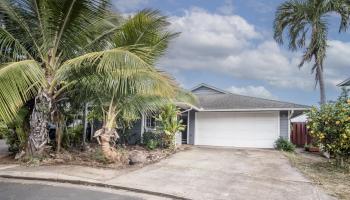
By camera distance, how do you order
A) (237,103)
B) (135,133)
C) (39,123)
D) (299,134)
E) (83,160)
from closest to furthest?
(39,123) < (83,160) < (135,133) < (237,103) < (299,134)

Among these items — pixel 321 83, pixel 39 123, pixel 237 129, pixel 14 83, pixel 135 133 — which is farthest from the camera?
pixel 237 129

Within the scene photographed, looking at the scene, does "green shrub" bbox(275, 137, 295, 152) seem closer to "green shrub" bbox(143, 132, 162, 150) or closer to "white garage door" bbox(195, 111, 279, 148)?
"white garage door" bbox(195, 111, 279, 148)

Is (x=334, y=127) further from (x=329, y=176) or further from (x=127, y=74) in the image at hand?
(x=127, y=74)

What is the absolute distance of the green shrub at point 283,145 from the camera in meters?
18.0

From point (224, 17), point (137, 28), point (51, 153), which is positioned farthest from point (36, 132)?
point (224, 17)

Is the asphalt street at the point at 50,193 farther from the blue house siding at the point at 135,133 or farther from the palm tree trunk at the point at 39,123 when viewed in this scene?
the blue house siding at the point at 135,133

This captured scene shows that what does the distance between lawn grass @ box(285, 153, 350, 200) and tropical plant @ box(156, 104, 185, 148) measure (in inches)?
214

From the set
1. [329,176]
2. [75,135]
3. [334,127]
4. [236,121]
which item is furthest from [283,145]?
[75,135]

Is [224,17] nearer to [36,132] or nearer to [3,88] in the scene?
[36,132]

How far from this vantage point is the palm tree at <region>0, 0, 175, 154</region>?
1029 centimetres

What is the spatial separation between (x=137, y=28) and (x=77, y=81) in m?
2.59

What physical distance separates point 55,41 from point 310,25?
1285 cm

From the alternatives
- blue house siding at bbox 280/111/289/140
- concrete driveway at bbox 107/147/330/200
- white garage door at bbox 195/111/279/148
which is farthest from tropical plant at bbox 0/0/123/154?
blue house siding at bbox 280/111/289/140

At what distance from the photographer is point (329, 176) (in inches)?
405
